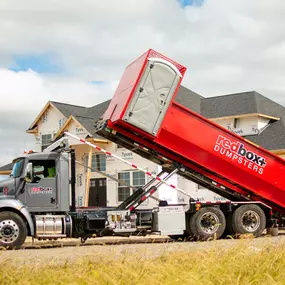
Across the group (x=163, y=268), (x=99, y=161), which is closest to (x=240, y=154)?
(x=163, y=268)

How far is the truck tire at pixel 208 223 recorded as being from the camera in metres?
15.7

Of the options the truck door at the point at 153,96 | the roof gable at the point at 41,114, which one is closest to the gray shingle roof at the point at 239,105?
the roof gable at the point at 41,114

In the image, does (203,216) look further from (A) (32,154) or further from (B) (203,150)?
(A) (32,154)

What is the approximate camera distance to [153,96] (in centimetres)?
1444

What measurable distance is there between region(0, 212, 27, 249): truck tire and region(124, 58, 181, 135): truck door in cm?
360

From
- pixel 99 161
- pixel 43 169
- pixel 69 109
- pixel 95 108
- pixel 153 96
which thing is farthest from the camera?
pixel 95 108

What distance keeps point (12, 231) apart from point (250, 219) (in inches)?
257

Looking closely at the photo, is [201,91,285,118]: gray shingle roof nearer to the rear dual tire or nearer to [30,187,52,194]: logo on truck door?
the rear dual tire

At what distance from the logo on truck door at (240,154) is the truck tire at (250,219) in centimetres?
112

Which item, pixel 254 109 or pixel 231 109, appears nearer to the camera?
pixel 254 109

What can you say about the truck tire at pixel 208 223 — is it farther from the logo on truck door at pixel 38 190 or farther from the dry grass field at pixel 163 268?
the dry grass field at pixel 163 268

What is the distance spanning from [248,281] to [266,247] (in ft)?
8.20

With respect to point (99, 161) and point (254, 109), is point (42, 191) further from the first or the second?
point (254, 109)

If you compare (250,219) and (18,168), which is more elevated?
(18,168)
